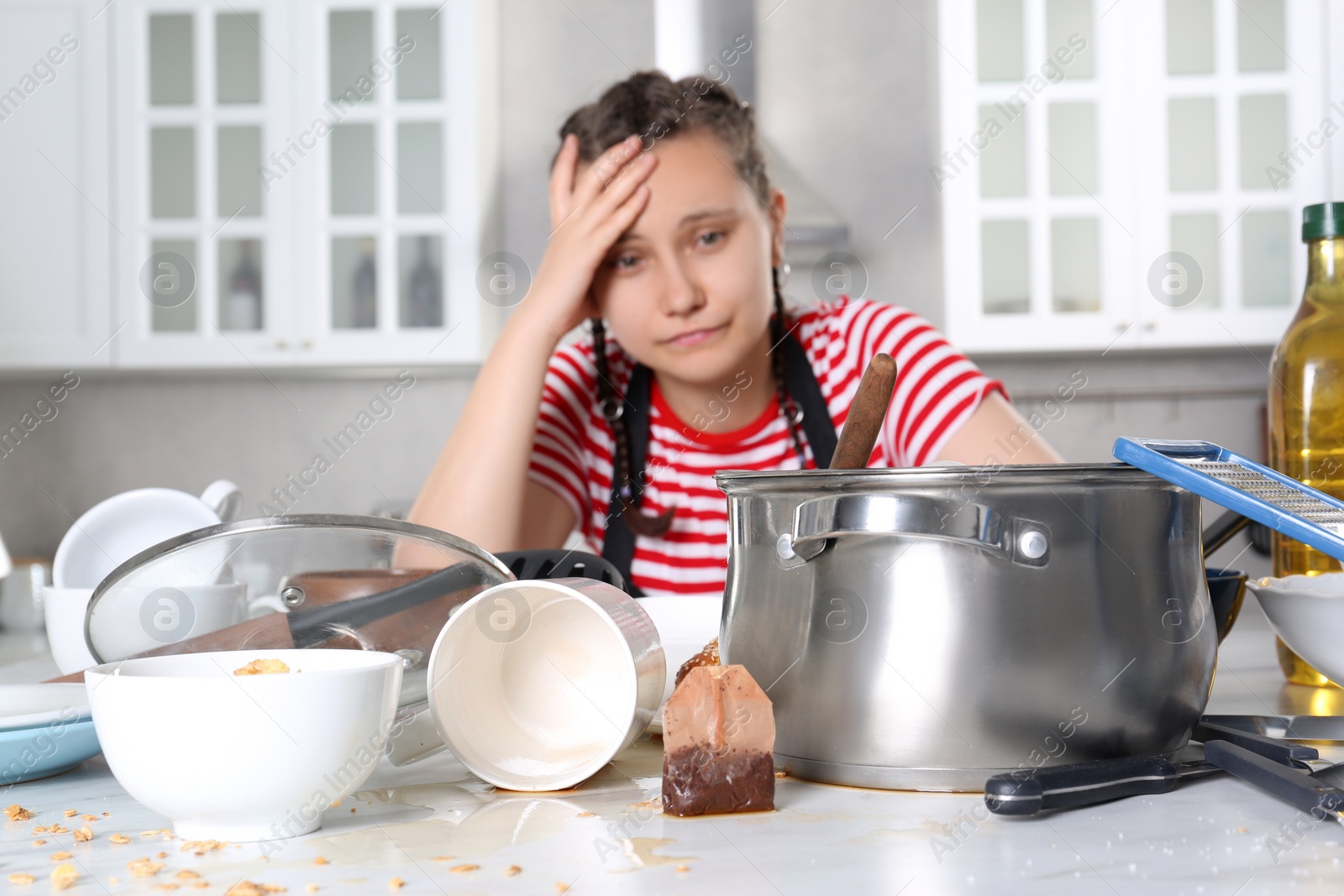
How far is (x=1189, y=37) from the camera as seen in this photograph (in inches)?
88.1

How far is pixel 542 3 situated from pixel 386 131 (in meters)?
0.65

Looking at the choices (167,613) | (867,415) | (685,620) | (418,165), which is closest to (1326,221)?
(867,415)

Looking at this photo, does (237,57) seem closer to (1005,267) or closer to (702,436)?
(702,436)

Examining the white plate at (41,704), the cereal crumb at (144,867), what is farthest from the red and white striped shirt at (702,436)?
the cereal crumb at (144,867)

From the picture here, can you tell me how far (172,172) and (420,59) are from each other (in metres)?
0.64

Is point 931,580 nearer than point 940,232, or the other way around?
point 931,580

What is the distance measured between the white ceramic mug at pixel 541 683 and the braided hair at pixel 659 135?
734 mm

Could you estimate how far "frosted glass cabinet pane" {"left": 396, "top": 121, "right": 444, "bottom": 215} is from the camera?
2.33m

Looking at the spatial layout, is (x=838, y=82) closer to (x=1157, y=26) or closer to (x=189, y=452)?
(x=1157, y=26)

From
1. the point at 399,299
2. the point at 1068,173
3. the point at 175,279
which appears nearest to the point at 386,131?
the point at 399,299

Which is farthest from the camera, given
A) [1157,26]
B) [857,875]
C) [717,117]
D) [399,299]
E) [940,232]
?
[940,232]

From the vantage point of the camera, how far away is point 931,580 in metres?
0.41

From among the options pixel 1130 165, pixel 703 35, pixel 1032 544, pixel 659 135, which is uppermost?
pixel 703 35

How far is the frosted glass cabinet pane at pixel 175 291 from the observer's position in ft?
7.74
